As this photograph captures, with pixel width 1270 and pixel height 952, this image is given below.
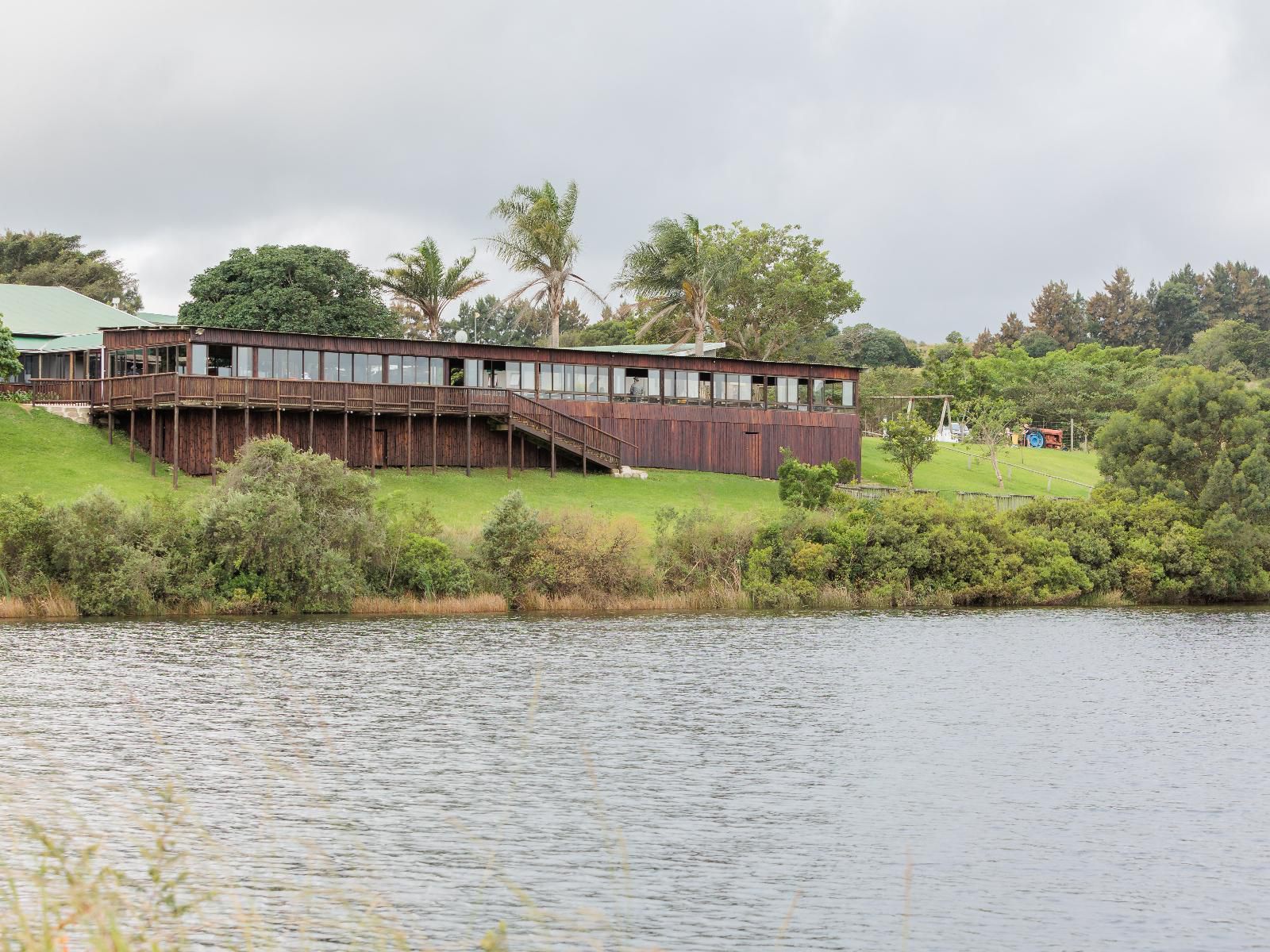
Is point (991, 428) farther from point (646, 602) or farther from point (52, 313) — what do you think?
point (52, 313)

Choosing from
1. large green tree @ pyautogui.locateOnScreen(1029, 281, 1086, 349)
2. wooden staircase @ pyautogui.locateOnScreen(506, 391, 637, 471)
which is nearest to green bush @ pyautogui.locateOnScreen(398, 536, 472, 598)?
wooden staircase @ pyautogui.locateOnScreen(506, 391, 637, 471)

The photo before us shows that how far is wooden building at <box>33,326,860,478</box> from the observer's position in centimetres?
5597

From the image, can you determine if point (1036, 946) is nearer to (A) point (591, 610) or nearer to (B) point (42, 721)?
(B) point (42, 721)

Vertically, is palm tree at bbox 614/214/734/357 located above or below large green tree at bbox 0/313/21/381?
above

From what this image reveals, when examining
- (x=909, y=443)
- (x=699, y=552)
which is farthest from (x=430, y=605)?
(x=909, y=443)

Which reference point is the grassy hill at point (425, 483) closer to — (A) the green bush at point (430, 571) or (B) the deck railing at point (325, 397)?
(B) the deck railing at point (325, 397)

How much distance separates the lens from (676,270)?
81500mm

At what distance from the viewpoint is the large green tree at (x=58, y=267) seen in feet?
329

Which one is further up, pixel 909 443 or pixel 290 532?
pixel 909 443

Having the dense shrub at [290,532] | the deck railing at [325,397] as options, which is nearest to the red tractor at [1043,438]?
the deck railing at [325,397]

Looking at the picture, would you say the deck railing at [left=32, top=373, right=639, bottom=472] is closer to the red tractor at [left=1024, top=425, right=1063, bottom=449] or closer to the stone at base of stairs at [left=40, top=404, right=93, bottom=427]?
the stone at base of stairs at [left=40, top=404, right=93, bottom=427]

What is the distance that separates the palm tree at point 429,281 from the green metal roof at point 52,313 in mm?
13943

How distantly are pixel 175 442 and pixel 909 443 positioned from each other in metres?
32.5

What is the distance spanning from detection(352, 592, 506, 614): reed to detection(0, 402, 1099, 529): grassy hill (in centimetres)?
331
